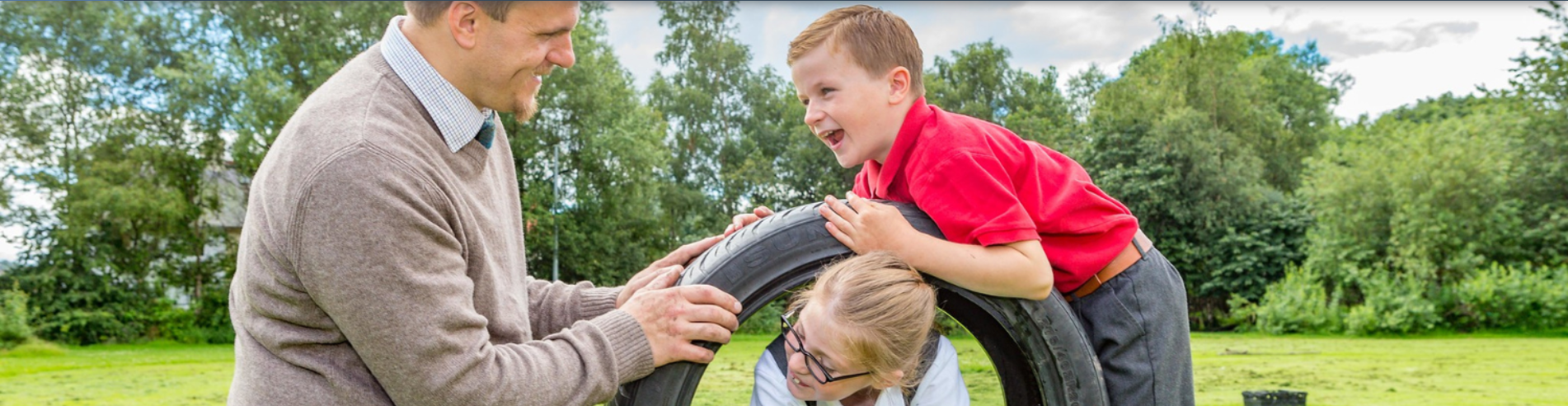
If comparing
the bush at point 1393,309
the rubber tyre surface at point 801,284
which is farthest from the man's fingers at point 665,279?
the bush at point 1393,309

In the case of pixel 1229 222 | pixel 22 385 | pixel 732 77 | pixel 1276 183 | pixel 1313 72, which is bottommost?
pixel 22 385

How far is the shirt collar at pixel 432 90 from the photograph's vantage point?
2227mm

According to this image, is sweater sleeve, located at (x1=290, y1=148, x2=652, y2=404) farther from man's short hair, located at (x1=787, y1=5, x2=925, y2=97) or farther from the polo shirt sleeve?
man's short hair, located at (x1=787, y1=5, x2=925, y2=97)

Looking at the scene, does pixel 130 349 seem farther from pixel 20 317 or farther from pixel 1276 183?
pixel 1276 183

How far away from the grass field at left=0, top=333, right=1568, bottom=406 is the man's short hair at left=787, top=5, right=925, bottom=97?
1928mm

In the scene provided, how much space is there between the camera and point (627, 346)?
2287 millimetres

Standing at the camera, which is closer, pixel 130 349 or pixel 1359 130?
pixel 130 349

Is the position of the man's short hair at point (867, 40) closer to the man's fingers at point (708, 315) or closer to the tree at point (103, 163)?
the man's fingers at point (708, 315)

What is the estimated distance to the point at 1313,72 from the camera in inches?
1790

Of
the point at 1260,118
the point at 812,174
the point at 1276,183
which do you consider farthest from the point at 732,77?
the point at 1276,183

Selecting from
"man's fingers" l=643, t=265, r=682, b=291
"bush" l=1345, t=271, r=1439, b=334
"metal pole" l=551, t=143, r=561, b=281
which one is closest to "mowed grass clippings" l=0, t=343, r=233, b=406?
"metal pole" l=551, t=143, r=561, b=281

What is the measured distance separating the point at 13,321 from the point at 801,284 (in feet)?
76.2

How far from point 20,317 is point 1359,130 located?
36.1 m

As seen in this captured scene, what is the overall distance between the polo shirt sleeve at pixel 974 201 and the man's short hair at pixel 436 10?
41.7 inches
